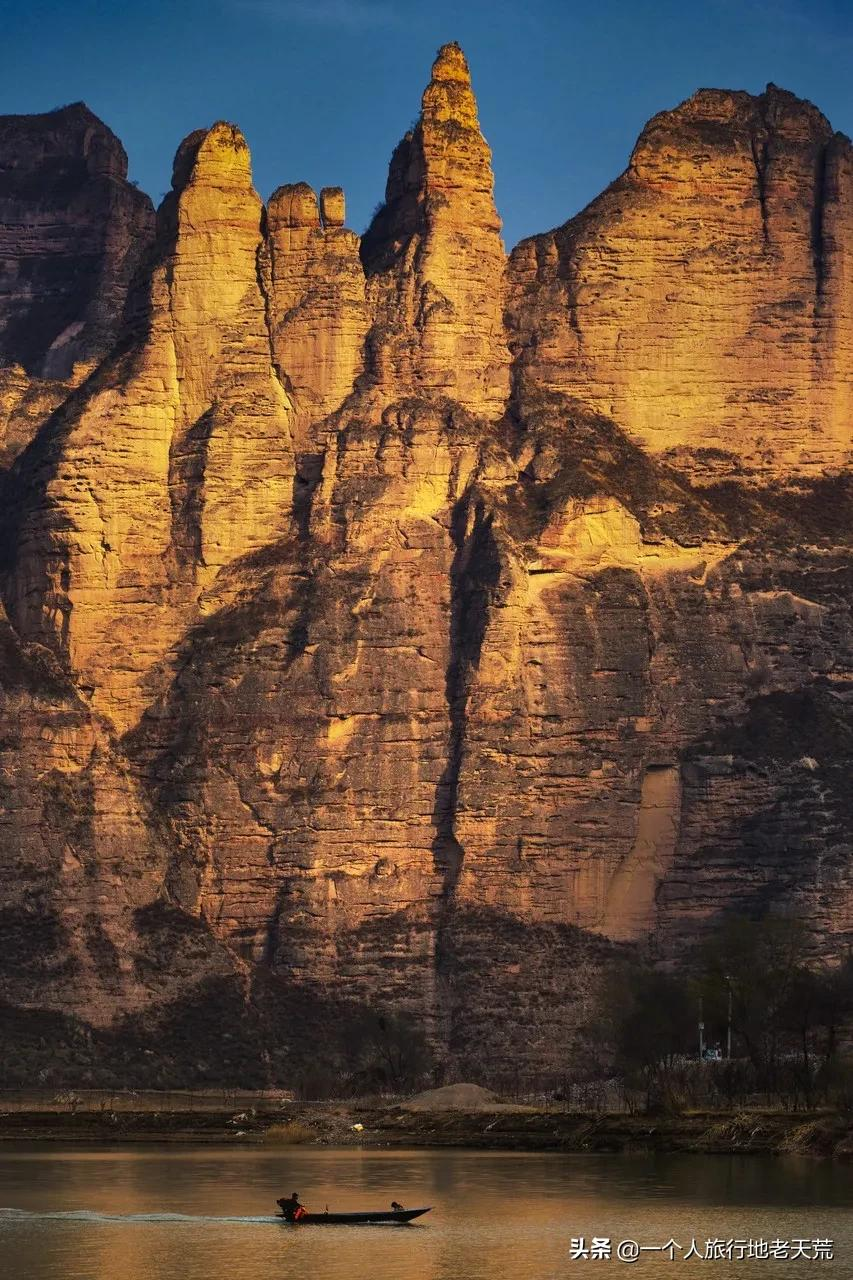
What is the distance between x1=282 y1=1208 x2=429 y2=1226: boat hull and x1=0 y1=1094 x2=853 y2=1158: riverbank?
1673 centimetres

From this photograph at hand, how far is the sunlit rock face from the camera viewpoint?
149 m

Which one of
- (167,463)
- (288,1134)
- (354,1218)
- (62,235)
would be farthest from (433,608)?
(354,1218)

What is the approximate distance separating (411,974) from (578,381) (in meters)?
24.4

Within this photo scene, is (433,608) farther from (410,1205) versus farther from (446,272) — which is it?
(410,1205)

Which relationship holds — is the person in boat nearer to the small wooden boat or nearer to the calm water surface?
the small wooden boat

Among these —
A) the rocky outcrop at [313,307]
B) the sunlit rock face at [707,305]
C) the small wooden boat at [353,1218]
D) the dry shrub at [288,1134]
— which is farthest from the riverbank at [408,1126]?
the sunlit rock face at [707,305]

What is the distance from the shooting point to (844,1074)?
4432 inches

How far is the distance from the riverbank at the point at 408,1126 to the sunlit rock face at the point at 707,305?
1289 inches

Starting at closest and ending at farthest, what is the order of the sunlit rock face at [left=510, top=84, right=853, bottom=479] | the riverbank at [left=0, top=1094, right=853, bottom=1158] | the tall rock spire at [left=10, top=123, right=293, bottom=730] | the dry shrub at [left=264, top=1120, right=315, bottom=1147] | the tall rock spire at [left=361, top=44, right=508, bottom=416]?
the riverbank at [left=0, top=1094, right=853, bottom=1158] < the dry shrub at [left=264, top=1120, right=315, bottom=1147] < the tall rock spire at [left=10, top=123, right=293, bottom=730] < the tall rock spire at [left=361, top=44, right=508, bottom=416] < the sunlit rock face at [left=510, top=84, right=853, bottom=479]

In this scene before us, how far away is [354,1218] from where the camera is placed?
92.9 meters

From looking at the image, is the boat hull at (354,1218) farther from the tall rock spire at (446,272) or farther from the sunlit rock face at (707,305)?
the sunlit rock face at (707,305)

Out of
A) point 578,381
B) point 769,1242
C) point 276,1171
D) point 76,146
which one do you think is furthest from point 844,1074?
point 76,146

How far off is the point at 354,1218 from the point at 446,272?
6030 centimetres

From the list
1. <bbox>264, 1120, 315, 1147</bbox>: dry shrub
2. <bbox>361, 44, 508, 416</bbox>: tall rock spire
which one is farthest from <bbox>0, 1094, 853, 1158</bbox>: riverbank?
<bbox>361, 44, 508, 416</bbox>: tall rock spire
